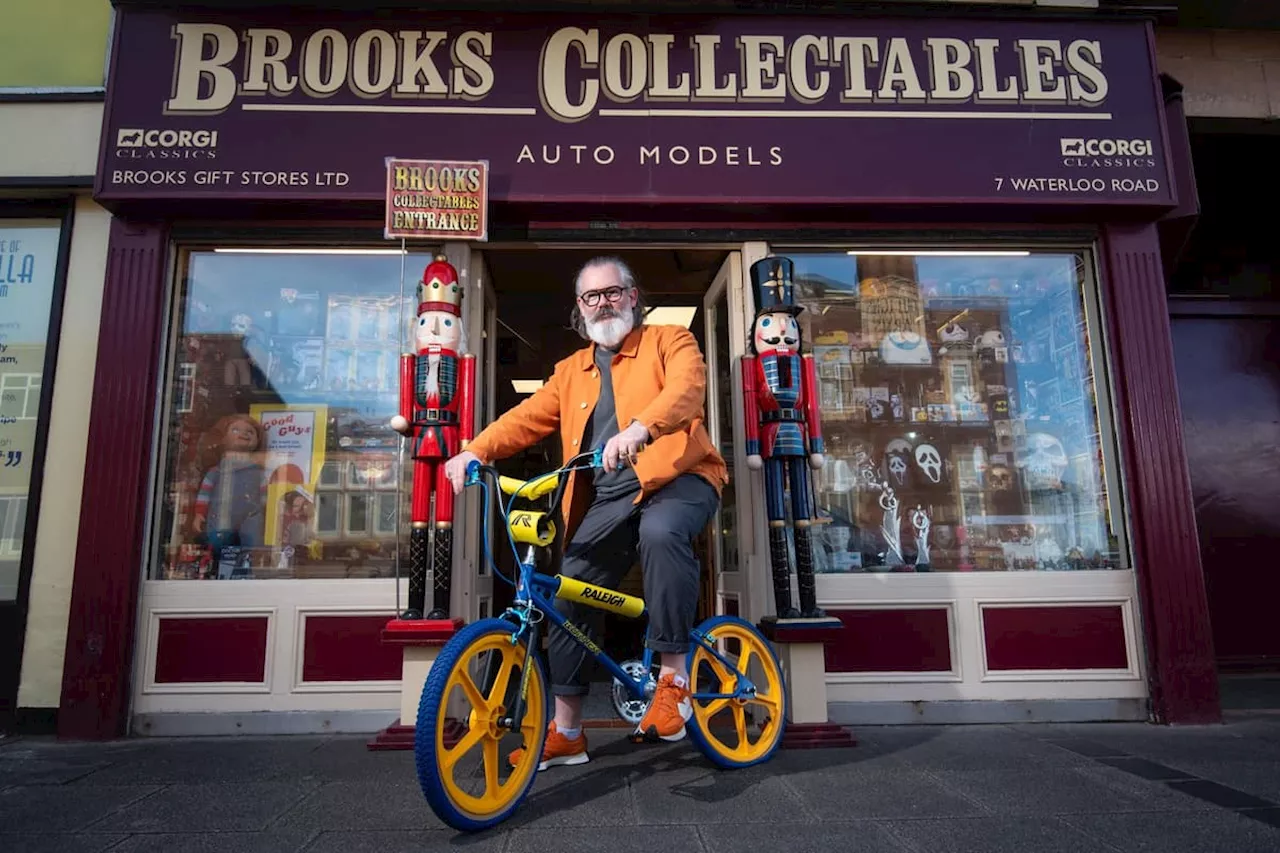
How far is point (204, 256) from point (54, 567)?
1.80 meters

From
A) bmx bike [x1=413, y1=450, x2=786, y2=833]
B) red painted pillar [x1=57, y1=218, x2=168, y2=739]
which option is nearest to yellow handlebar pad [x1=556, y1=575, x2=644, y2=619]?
bmx bike [x1=413, y1=450, x2=786, y2=833]

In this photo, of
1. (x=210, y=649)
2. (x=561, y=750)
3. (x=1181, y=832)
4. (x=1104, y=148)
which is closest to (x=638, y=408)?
(x=561, y=750)

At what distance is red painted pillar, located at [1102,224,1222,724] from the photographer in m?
3.77

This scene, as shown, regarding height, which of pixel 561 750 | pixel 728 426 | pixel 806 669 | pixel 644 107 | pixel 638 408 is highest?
pixel 644 107

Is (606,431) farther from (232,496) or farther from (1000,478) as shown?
(1000,478)

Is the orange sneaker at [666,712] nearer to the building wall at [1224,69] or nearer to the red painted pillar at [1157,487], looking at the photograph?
the red painted pillar at [1157,487]

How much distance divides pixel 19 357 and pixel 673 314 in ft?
13.1

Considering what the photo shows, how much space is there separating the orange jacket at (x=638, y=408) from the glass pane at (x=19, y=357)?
111 inches

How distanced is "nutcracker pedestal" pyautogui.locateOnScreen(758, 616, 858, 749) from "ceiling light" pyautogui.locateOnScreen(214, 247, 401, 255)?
9.51 feet

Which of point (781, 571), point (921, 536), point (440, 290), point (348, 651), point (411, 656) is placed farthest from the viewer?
point (921, 536)

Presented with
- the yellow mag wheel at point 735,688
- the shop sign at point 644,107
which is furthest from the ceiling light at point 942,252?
the yellow mag wheel at point 735,688

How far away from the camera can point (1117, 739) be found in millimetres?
3461

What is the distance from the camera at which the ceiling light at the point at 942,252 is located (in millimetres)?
4371

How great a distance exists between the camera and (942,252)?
14.5 ft
